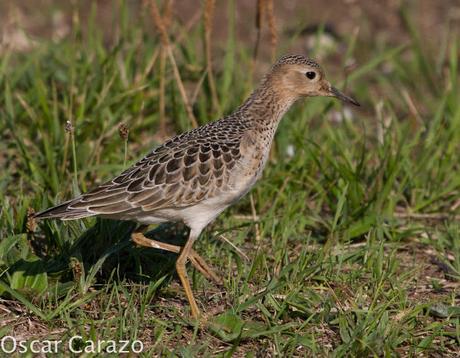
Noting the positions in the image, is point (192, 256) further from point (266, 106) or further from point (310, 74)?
point (310, 74)

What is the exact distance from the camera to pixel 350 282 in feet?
18.4

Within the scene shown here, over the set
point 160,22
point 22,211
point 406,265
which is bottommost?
point 406,265

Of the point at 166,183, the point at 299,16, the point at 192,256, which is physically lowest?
the point at 192,256

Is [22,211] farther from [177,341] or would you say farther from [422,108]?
[422,108]

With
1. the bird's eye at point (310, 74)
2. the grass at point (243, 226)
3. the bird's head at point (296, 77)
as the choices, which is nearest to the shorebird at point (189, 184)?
the grass at point (243, 226)

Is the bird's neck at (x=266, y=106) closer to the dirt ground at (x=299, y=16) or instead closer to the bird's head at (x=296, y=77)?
the bird's head at (x=296, y=77)

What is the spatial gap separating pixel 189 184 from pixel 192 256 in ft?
1.87

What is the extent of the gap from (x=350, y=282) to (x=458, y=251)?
100 cm

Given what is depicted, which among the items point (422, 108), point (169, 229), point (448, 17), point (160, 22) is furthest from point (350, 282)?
point (448, 17)

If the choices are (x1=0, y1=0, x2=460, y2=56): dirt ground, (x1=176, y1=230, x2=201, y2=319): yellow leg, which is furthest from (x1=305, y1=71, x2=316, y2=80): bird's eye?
(x1=0, y1=0, x2=460, y2=56): dirt ground

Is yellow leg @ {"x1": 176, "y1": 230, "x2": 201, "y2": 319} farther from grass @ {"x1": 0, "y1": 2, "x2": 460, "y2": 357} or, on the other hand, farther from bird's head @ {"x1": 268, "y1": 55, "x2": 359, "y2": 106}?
bird's head @ {"x1": 268, "y1": 55, "x2": 359, "y2": 106}

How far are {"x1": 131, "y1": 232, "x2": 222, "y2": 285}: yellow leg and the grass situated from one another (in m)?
0.07

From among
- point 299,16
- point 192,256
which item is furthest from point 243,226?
point 299,16

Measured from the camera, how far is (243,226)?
6.11m
